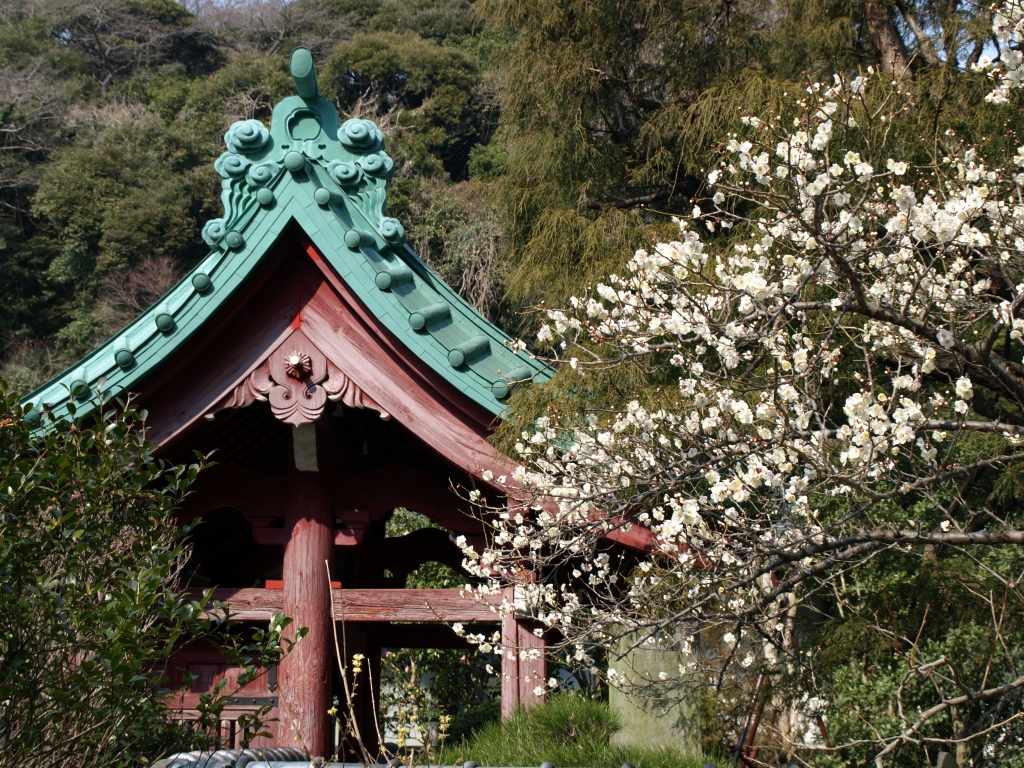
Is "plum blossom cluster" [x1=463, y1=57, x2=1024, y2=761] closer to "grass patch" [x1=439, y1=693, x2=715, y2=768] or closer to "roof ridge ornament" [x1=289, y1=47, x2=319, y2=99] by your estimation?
"grass patch" [x1=439, y1=693, x2=715, y2=768]

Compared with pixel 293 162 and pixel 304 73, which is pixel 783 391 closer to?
pixel 293 162

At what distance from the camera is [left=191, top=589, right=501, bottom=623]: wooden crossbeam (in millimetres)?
4570

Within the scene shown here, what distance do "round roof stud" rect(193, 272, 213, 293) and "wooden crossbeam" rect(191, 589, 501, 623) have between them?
149 centimetres

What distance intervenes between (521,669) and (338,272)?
1966 mm

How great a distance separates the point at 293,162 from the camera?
426 centimetres

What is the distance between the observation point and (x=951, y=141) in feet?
12.8

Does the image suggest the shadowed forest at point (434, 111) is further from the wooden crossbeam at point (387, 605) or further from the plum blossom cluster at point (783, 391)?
the wooden crossbeam at point (387, 605)

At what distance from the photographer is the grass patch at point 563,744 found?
350 cm

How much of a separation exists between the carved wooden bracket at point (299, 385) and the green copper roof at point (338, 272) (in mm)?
342

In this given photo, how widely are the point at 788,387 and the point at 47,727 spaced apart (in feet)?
7.38

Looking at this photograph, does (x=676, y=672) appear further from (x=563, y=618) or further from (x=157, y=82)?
(x=157, y=82)

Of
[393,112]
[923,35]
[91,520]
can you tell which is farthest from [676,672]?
[393,112]

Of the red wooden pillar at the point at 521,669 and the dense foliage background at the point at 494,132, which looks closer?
the red wooden pillar at the point at 521,669


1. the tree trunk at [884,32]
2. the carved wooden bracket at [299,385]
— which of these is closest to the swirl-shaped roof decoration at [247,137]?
the carved wooden bracket at [299,385]
